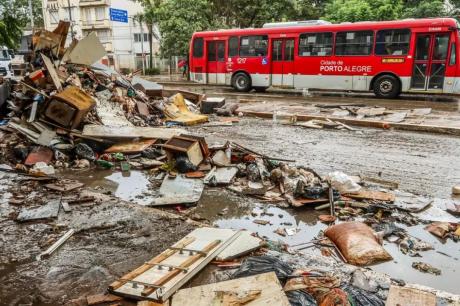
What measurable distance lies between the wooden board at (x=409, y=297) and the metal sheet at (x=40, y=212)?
13.9 ft

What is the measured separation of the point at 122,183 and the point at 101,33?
4176 centimetres

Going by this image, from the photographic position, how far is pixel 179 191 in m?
6.13

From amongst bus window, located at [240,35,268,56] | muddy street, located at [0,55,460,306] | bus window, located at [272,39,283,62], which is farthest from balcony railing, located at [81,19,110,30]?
muddy street, located at [0,55,460,306]

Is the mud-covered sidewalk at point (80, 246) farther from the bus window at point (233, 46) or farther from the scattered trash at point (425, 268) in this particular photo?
the bus window at point (233, 46)

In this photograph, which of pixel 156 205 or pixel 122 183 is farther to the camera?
pixel 122 183

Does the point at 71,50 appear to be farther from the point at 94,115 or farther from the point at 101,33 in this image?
the point at 101,33

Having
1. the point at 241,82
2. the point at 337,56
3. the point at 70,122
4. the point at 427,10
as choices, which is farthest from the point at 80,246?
the point at 427,10

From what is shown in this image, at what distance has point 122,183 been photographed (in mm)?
6699

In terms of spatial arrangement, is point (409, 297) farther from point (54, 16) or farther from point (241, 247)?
point (54, 16)

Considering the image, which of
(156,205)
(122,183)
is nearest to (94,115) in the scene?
(122,183)

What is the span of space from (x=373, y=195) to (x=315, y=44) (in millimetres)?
13012

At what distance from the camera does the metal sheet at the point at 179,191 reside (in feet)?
18.9

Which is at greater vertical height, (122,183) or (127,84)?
(127,84)

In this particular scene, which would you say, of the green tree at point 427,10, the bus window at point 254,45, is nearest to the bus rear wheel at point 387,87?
the bus window at point 254,45
